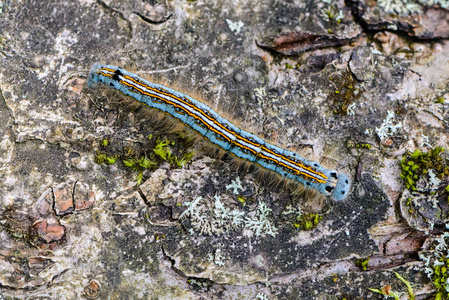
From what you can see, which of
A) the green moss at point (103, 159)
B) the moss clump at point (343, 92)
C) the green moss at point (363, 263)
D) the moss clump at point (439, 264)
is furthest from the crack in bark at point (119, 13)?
the moss clump at point (439, 264)

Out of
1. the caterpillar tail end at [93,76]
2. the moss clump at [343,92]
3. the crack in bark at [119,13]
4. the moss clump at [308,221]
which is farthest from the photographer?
the crack in bark at [119,13]

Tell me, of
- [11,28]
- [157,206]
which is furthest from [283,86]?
[11,28]

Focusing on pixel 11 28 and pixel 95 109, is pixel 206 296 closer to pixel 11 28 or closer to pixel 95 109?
pixel 95 109

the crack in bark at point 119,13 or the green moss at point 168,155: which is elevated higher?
the crack in bark at point 119,13

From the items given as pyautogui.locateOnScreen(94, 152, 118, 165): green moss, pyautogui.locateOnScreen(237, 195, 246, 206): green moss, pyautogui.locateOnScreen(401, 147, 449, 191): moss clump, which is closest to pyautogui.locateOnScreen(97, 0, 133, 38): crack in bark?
pyautogui.locateOnScreen(94, 152, 118, 165): green moss

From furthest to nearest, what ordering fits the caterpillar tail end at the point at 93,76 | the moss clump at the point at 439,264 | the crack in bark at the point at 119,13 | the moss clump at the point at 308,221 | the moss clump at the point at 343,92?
the crack in bark at the point at 119,13
the moss clump at the point at 343,92
the caterpillar tail end at the point at 93,76
the moss clump at the point at 308,221
the moss clump at the point at 439,264

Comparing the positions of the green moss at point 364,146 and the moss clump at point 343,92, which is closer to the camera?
the green moss at point 364,146

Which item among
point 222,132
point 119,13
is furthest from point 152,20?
point 222,132

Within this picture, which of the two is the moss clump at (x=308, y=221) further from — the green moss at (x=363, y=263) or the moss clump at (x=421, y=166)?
the moss clump at (x=421, y=166)
